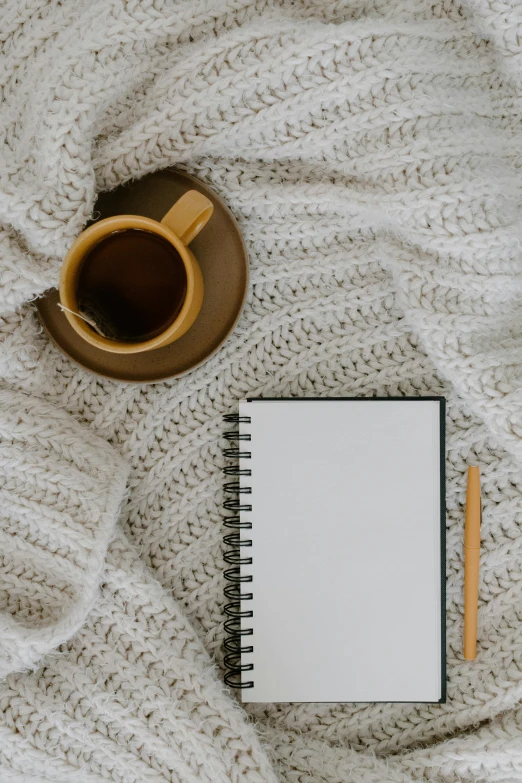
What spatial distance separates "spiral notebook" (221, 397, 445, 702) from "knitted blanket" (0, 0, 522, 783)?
0.10ft

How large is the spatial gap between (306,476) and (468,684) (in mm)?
288

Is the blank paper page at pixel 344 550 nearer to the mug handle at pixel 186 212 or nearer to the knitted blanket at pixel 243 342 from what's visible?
the knitted blanket at pixel 243 342

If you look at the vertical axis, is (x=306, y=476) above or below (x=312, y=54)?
below

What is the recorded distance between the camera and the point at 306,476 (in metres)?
0.76

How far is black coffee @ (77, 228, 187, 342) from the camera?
686mm

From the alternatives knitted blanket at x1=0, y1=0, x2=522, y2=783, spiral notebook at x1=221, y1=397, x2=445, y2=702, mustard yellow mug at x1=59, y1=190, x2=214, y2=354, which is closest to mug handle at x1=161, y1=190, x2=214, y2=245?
mustard yellow mug at x1=59, y1=190, x2=214, y2=354

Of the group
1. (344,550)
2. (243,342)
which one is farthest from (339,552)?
(243,342)

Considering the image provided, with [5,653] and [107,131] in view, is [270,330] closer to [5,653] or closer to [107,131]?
[107,131]

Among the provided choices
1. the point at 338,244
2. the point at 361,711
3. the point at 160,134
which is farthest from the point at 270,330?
the point at 361,711

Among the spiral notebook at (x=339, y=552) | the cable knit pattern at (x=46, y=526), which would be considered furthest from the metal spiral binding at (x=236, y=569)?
the cable knit pattern at (x=46, y=526)

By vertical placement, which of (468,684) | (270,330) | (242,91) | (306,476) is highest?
(242,91)

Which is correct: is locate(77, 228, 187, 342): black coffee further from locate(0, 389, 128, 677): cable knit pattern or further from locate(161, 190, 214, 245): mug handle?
locate(0, 389, 128, 677): cable knit pattern

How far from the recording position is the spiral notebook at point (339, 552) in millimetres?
752

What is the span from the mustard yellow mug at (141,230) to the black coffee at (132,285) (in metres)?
0.01
